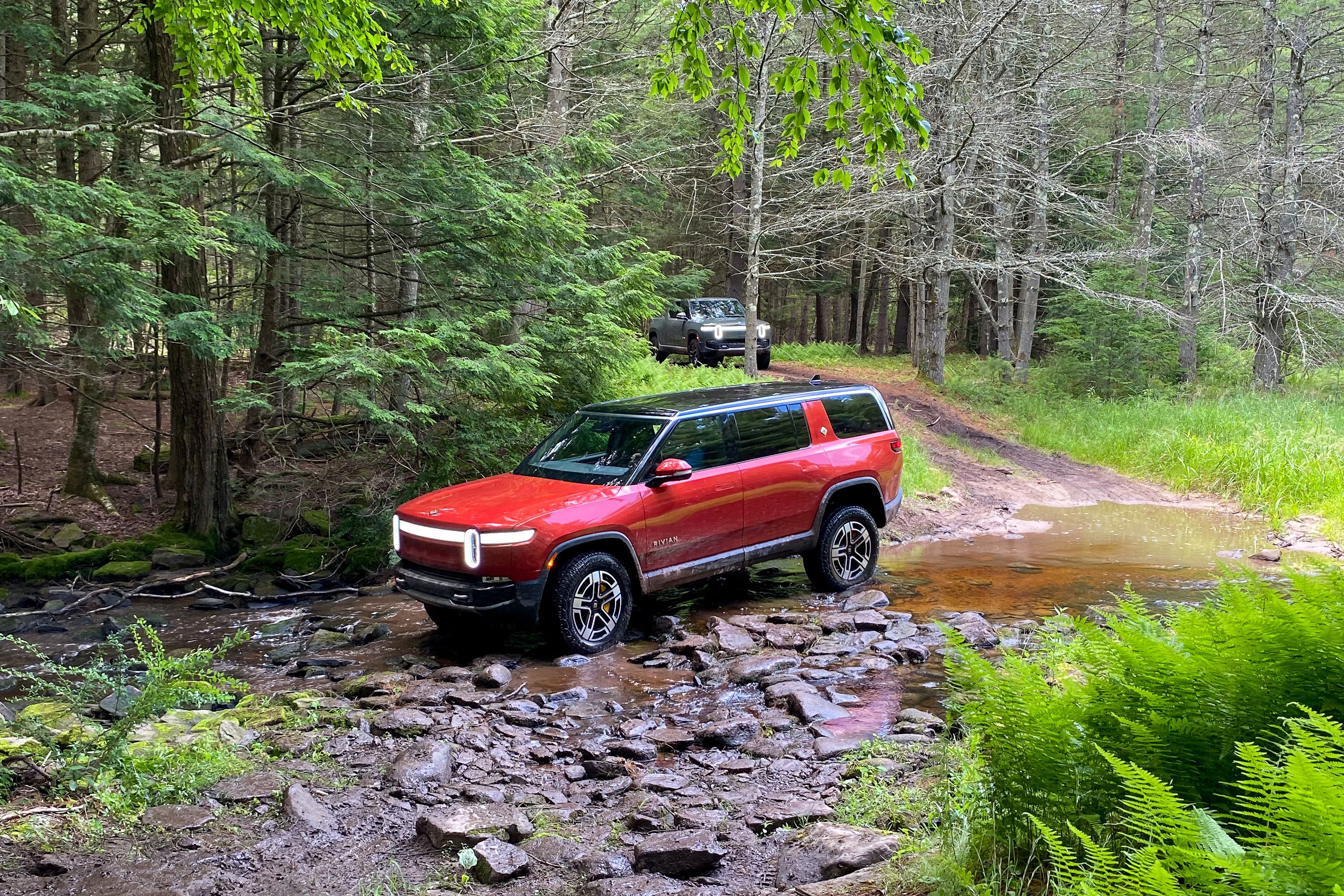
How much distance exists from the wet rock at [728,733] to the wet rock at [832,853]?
71.8 inches

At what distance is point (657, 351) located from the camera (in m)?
28.2

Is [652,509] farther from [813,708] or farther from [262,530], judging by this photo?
[262,530]

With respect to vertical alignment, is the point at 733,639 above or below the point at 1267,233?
below

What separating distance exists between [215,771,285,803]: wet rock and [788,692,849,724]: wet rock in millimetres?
3298

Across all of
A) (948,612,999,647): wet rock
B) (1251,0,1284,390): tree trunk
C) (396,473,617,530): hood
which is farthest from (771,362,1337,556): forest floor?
(396,473,617,530): hood

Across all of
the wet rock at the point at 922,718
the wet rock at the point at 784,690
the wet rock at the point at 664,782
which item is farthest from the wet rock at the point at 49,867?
the wet rock at the point at 922,718

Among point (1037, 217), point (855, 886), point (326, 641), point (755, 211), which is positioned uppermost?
point (1037, 217)

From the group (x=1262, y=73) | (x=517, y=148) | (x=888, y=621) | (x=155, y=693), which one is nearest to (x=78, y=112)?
(x=517, y=148)

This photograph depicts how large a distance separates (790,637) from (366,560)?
629 cm

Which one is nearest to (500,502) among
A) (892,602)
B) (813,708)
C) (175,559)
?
(813,708)

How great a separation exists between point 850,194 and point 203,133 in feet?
44.2

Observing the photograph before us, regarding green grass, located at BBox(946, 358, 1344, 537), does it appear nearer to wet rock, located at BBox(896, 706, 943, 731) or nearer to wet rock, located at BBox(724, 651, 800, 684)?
wet rock, located at BBox(724, 651, 800, 684)

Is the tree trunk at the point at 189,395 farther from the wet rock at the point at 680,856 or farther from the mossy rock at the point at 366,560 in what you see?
the wet rock at the point at 680,856

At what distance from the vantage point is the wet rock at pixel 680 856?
161 inches
